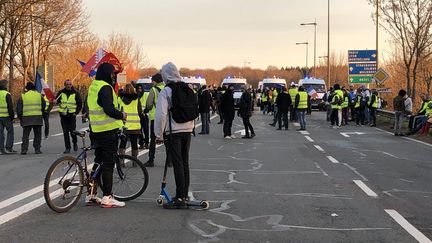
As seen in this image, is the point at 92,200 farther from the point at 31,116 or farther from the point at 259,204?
the point at 31,116

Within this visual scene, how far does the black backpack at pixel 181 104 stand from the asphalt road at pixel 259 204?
124 cm

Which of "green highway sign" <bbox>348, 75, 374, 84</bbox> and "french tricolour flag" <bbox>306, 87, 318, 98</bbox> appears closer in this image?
"french tricolour flag" <bbox>306, 87, 318, 98</bbox>

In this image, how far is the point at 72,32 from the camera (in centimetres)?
4378

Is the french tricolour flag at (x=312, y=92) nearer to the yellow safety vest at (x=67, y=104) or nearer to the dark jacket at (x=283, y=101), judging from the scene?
the dark jacket at (x=283, y=101)

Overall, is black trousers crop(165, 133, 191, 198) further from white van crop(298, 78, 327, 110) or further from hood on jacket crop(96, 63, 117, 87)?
white van crop(298, 78, 327, 110)

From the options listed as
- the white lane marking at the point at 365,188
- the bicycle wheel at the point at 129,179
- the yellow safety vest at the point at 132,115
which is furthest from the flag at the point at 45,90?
the white lane marking at the point at 365,188

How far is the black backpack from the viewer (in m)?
7.24

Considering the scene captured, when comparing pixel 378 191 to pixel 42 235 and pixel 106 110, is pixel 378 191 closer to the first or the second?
pixel 106 110

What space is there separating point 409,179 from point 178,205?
506cm

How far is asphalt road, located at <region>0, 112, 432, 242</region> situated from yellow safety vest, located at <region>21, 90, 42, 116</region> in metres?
1.13

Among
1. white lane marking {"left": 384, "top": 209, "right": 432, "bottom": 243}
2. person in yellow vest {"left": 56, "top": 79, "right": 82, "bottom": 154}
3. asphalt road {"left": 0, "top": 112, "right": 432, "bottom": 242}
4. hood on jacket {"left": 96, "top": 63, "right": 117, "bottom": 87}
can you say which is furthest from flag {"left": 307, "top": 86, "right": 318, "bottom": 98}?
hood on jacket {"left": 96, "top": 63, "right": 117, "bottom": 87}

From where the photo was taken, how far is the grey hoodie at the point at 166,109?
7164mm

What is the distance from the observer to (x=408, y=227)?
6438 mm

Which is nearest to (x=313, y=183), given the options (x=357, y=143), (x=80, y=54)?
(x=357, y=143)
